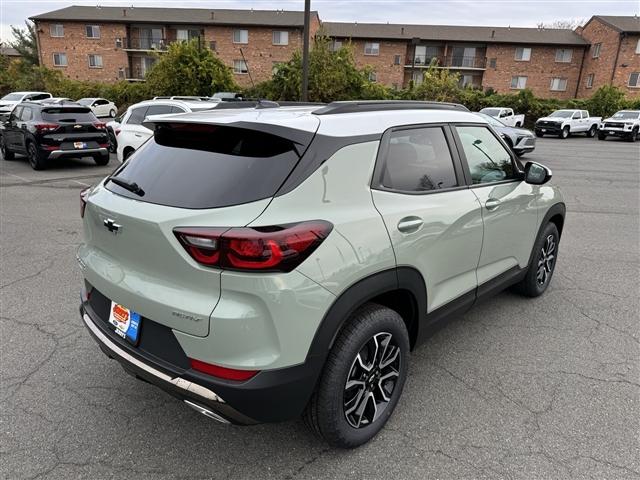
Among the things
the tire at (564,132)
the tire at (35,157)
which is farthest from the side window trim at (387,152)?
the tire at (564,132)

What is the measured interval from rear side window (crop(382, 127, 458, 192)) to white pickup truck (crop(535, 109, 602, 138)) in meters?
28.4

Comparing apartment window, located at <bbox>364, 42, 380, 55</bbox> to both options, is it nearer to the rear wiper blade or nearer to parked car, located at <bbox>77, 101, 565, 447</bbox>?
parked car, located at <bbox>77, 101, 565, 447</bbox>

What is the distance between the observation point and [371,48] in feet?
152

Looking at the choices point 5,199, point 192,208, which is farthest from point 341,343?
point 5,199

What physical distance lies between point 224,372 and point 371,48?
49.0 metres

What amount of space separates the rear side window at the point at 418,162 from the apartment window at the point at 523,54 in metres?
49.4

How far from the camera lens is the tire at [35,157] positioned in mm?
11523

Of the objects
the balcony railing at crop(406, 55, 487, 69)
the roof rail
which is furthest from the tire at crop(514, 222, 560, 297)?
the balcony railing at crop(406, 55, 487, 69)

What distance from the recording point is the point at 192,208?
209 cm

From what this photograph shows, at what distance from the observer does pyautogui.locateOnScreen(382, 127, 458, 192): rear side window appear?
8.50 ft

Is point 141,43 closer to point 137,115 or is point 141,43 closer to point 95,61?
point 95,61

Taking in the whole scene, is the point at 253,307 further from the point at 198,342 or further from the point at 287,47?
the point at 287,47

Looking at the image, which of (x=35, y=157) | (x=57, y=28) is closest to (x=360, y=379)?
(x=35, y=157)

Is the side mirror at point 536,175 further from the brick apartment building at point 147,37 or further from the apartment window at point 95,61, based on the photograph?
the apartment window at point 95,61
